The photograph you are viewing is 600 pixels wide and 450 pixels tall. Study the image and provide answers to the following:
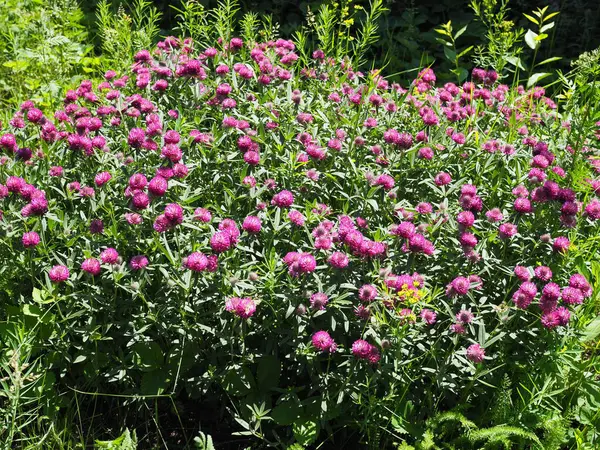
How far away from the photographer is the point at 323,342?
2391 millimetres

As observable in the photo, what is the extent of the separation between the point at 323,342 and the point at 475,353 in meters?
0.54

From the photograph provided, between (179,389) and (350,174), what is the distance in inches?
47.2

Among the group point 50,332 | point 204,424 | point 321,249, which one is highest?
point 321,249

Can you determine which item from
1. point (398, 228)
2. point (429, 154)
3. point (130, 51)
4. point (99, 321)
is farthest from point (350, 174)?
point (130, 51)

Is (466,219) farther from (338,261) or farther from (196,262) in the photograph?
(196,262)

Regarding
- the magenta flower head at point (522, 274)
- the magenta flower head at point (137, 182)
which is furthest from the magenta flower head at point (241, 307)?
the magenta flower head at point (522, 274)

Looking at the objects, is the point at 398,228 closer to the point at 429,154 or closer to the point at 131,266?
the point at 429,154

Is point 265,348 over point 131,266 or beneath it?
beneath

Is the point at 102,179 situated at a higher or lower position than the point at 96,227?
higher

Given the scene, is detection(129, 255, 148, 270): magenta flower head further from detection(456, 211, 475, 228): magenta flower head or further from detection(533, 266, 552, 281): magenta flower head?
detection(533, 266, 552, 281): magenta flower head

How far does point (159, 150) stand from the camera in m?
3.04

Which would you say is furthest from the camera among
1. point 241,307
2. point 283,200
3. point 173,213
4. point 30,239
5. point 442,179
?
point 442,179

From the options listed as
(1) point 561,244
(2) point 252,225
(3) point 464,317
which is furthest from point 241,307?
(1) point 561,244

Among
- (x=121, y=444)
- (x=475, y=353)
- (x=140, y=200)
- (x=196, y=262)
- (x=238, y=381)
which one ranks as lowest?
(x=121, y=444)
